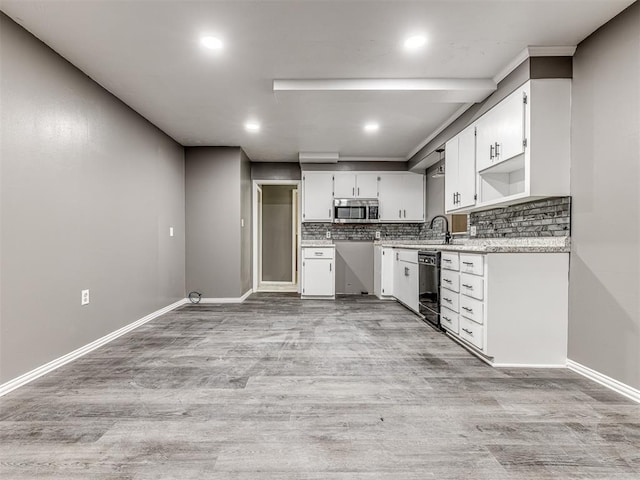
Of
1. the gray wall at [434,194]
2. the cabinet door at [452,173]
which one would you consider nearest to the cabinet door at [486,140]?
the cabinet door at [452,173]

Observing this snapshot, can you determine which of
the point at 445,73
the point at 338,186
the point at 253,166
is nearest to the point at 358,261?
the point at 338,186

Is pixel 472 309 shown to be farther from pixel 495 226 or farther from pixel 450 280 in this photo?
pixel 495 226

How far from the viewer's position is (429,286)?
3.51 metres

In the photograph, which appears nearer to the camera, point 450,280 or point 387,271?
point 450,280

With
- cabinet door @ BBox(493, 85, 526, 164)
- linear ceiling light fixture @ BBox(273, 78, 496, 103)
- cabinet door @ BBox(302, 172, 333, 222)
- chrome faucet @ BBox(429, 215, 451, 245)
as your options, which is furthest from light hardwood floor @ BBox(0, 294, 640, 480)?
cabinet door @ BBox(302, 172, 333, 222)

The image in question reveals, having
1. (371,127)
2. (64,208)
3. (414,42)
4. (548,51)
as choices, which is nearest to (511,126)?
(548,51)

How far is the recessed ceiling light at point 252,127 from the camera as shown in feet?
12.6

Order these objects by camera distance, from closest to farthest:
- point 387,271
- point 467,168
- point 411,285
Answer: point 467,168
point 411,285
point 387,271

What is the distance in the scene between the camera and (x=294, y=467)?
1297 mm

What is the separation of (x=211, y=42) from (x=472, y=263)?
102 inches

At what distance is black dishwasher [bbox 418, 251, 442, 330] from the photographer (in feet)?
10.9

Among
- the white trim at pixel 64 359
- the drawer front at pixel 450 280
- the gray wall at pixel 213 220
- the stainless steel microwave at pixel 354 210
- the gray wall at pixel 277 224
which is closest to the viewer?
the white trim at pixel 64 359

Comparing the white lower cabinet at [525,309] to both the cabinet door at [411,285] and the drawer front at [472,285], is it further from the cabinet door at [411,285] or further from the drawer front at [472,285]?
the cabinet door at [411,285]

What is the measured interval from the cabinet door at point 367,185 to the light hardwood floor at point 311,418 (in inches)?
126
